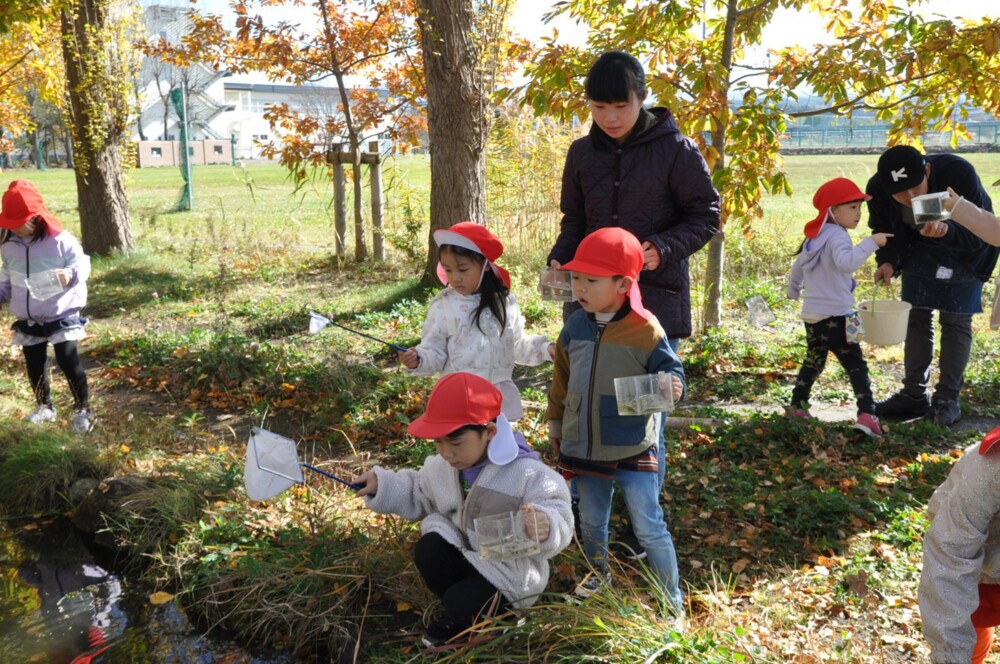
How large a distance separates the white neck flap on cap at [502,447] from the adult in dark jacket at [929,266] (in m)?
3.01

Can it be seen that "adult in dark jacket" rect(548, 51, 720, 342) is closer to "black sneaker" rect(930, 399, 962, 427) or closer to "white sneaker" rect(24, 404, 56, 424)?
"black sneaker" rect(930, 399, 962, 427)

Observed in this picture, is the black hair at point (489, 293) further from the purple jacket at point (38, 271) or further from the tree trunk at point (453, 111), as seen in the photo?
the tree trunk at point (453, 111)

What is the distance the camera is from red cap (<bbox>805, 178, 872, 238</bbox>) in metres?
4.94

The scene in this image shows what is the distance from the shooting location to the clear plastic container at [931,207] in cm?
336

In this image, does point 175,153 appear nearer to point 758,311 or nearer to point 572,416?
point 758,311

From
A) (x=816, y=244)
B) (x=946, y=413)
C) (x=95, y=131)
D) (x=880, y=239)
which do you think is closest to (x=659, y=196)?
(x=816, y=244)

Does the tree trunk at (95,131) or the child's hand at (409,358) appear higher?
the tree trunk at (95,131)

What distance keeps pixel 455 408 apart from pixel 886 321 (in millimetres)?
3419

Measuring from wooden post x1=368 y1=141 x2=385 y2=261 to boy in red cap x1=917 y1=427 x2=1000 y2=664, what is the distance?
30.0 feet

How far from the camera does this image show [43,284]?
5.33 m

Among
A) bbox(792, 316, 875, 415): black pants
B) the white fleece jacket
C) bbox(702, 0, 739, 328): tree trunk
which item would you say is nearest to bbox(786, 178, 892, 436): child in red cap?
bbox(792, 316, 875, 415): black pants

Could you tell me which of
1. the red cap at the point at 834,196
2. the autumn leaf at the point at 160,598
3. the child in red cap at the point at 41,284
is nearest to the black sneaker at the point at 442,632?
the autumn leaf at the point at 160,598

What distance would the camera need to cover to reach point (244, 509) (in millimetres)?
4070

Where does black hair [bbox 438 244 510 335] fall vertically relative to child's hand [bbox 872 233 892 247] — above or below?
below
